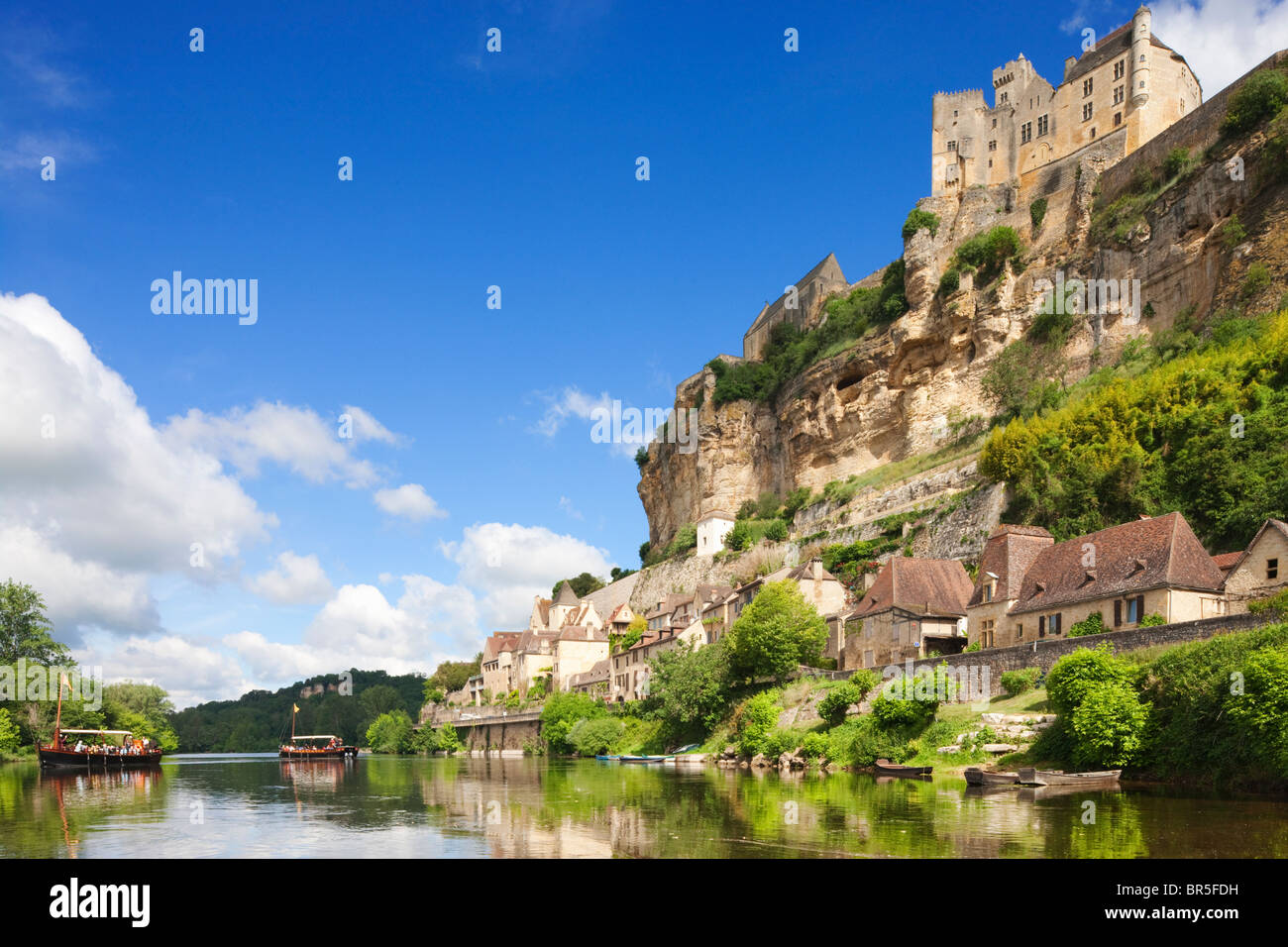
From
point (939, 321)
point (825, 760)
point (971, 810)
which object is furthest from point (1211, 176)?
point (971, 810)

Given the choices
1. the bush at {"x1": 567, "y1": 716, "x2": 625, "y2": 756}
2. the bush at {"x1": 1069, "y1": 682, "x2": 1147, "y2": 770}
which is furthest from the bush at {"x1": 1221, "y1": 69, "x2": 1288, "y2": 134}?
the bush at {"x1": 567, "y1": 716, "x2": 625, "y2": 756}

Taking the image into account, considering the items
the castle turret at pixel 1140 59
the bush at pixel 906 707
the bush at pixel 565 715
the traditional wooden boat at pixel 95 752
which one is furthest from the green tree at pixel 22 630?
the castle turret at pixel 1140 59

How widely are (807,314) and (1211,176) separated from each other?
46.9m

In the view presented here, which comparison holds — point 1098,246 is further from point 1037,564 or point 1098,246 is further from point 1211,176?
point 1037,564

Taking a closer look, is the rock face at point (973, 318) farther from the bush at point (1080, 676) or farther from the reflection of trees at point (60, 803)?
the reflection of trees at point (60, 803)

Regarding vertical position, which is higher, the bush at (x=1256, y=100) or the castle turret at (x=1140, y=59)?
the castle turret at (x=1140, y=59)

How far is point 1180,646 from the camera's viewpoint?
85.4ft

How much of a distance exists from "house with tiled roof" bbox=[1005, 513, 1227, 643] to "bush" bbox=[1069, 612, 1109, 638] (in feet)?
0.53

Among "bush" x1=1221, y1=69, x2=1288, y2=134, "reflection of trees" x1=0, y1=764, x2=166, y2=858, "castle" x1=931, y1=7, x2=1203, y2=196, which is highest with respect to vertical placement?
"castle" x1=931, y1=7, x2=1203, y2=196

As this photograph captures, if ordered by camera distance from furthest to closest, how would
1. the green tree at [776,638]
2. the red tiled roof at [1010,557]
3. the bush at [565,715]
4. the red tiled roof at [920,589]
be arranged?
the bush at [565,715]
the green tree at [776,638]
the red tiled roof at [920,589]
the red tiled roof at [1010,557]

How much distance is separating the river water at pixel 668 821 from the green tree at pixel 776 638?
36.8ft

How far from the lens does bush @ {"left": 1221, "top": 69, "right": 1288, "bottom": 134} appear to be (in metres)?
49.5

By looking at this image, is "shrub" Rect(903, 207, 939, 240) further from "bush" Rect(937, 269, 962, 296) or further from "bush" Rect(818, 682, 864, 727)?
"bush" Rect(818, 682, 864, 727)

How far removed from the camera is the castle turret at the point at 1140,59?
69875mm
